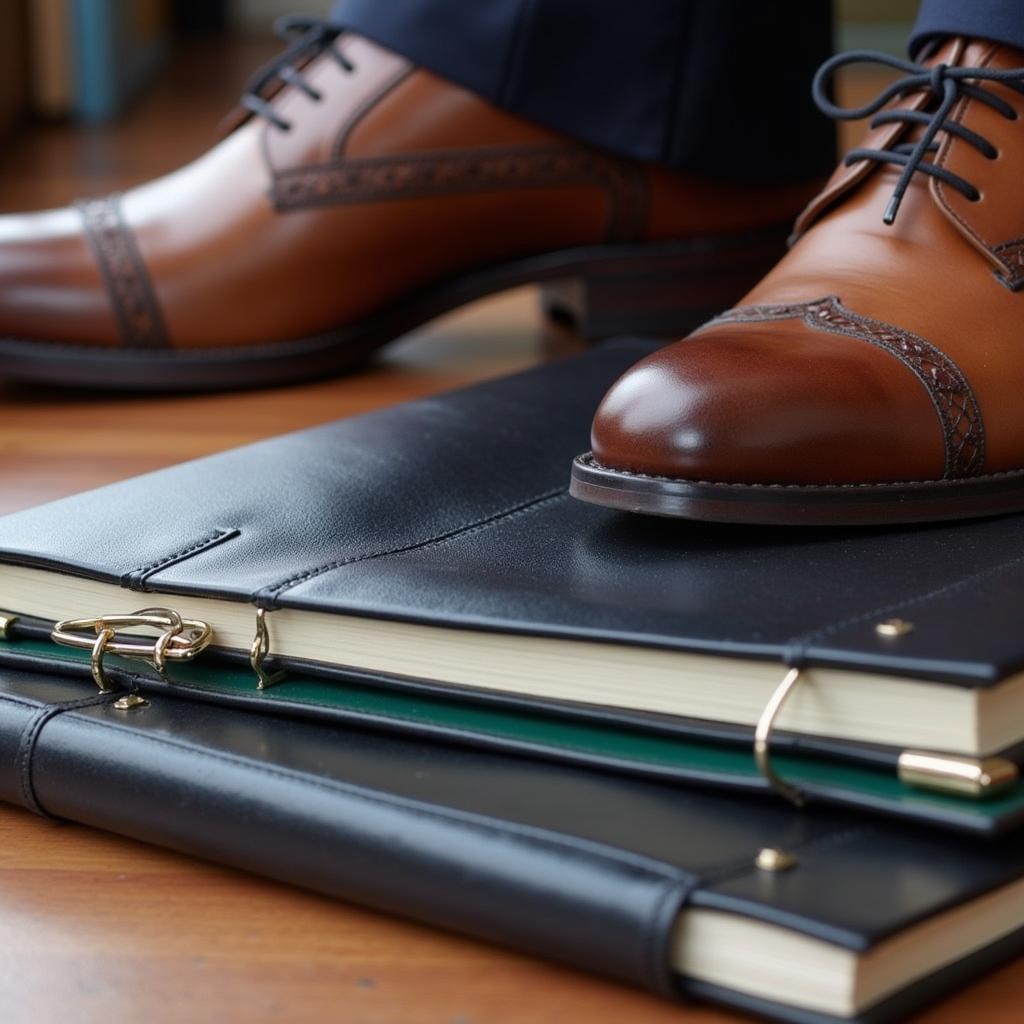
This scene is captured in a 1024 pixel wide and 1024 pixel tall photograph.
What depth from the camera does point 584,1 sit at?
1.22 meters

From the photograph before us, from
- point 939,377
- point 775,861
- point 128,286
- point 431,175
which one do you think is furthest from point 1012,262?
point 128,286

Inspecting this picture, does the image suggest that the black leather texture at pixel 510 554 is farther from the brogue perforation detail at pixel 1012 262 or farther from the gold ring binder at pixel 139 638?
the brogue perforation detail at pixel 1012 262

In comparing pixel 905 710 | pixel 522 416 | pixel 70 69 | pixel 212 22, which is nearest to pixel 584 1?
pixel 522 416

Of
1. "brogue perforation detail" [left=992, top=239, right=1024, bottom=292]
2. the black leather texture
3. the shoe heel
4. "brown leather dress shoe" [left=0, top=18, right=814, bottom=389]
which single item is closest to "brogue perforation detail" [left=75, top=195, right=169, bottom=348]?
"brown leather dress shoe" [left=0, top=18, right=814, bottom=389]

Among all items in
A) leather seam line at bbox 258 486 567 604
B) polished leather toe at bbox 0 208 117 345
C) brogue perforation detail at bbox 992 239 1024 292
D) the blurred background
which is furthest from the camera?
the blurred background

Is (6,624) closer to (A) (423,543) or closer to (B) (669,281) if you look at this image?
(A) (423,543)

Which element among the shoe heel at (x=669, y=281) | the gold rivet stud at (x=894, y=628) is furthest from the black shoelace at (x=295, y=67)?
the gold rivet stud at (x=894, y=628)

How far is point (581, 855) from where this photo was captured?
1.58 feet

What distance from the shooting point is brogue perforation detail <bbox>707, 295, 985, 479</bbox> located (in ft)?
2.24

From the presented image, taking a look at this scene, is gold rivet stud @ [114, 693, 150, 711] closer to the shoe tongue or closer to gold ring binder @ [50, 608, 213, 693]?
gold ring binder @ [50, 608, 213, 693]

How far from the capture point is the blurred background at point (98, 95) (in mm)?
2225

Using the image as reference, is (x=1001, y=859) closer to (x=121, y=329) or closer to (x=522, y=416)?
(x=522, y=416)

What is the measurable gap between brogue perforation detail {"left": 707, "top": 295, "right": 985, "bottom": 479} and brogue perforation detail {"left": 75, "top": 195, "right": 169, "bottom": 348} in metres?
0.63

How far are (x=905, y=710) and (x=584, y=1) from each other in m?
0.85
